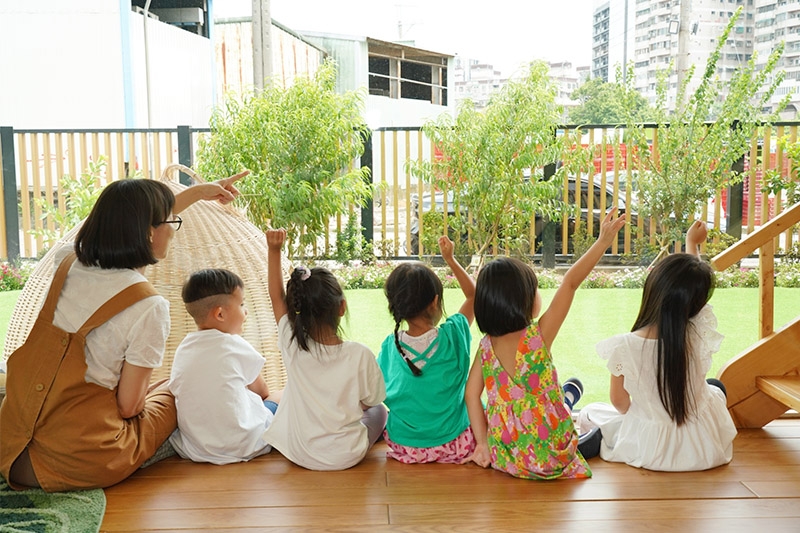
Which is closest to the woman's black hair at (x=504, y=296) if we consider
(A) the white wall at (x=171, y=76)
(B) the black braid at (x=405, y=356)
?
(B) the black braid at (x=405, y=356)

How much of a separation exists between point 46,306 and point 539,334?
4.28 ft

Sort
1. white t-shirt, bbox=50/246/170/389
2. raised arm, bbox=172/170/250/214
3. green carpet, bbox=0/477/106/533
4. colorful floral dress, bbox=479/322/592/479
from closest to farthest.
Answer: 1. green carpet, bbox=0/477/106/533
2. white t-shirt, bbox=50/246/170/389
3. colorful floral dress, bbox=479/322/592/479
4. raised arm, bbox=172/170/250/214

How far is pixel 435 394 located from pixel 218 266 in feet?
3.21

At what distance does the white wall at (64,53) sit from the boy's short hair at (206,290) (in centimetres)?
116

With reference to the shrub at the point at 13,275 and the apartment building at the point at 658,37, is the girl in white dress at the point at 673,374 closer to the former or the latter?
the apartment building at the point at 658,37

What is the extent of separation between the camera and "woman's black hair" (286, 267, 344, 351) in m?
2.23

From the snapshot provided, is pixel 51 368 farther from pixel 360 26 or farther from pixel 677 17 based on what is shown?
pixel 677 17

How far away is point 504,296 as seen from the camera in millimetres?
2197

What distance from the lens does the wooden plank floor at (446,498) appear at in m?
1.91

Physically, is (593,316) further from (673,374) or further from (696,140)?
(673,374)

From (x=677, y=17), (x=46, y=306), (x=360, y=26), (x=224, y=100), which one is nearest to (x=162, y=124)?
(x=224, y=100)

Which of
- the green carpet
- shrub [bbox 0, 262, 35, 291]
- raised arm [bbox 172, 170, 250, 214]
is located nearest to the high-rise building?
raised arm [bbox 172, 170, 250, 214]

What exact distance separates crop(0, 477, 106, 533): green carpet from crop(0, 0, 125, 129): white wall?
1646mm

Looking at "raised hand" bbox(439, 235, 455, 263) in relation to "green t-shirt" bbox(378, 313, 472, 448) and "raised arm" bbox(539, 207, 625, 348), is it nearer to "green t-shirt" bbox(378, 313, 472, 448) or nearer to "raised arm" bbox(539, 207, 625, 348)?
"green t-shirt" bbox(378, 313, 472, 448)
